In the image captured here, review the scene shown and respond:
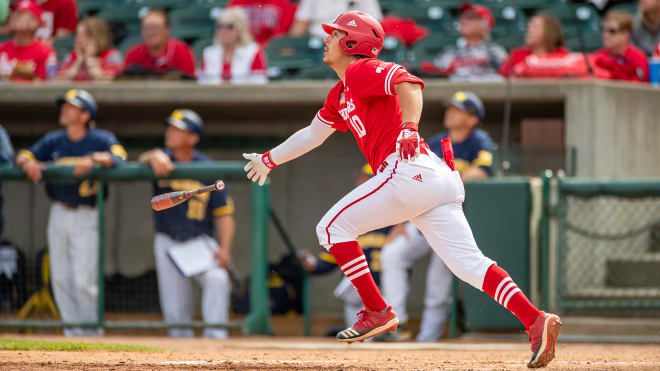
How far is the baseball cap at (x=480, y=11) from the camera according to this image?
895 cm

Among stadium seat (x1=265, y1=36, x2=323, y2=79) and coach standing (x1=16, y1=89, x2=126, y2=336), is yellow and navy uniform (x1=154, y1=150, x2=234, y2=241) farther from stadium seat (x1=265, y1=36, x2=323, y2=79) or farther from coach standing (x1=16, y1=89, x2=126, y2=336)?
stadium seat (x1=265, y1=36, x2=323, y2=79)

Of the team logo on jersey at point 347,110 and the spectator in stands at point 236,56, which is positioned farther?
the spectator in stands at point 236,56

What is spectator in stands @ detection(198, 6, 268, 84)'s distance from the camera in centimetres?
898

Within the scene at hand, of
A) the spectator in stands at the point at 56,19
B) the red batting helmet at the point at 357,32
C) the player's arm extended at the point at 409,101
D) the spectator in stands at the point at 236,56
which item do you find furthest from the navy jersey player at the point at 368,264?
the spectator in stands at the point at 56,19

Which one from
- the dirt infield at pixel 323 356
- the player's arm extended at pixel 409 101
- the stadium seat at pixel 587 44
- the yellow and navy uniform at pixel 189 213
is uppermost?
the stadium seat at pixel 587 44

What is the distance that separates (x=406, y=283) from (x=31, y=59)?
4.58 meters

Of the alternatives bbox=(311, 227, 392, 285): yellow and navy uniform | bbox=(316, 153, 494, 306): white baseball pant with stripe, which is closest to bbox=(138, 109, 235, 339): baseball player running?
bbox=(311, 227, 392, 285): yellow and navy uniform

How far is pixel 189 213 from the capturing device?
749 cm

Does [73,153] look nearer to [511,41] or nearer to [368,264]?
[368,264]

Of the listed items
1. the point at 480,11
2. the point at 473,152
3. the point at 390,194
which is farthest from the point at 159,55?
the point at 390,194

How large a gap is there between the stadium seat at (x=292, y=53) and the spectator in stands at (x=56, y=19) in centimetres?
258

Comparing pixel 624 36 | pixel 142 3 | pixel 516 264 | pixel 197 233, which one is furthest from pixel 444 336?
pixel 142 3

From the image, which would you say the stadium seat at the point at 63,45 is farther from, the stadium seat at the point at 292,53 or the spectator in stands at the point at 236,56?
the stadium seat at the point at 292,53

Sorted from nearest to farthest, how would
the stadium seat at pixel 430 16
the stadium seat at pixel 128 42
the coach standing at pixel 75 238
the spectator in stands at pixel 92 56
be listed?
the coach standing at pixel 75 238, the spectator in stands at pixel 92 56, the stadium seat at pixel 430 16, the stadium seat at pixel 128 42
